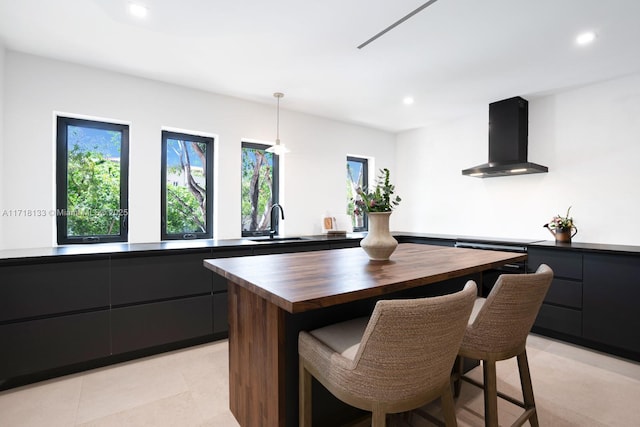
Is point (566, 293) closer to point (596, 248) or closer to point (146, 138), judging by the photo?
point (596, 248)

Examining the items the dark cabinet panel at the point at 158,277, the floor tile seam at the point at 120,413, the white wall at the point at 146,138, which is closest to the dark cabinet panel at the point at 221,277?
the dark cabinet panel at the point at 158,277

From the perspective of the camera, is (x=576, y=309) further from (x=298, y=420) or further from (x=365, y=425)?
(x=298, y=420)

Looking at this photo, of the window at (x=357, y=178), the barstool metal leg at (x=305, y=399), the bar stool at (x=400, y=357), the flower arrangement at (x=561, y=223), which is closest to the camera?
the bar stool at (x=400, y=357)

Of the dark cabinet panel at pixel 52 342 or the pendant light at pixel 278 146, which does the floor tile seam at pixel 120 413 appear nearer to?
the dark cabinet panel at pixel 52 342

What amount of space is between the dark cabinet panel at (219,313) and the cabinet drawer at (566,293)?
3.16 metres

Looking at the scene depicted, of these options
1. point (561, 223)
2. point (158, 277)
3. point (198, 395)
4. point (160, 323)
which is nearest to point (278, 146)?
point (158, 277)

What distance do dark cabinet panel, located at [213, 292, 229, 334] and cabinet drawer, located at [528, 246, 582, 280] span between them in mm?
3101

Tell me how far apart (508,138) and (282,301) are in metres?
3.84

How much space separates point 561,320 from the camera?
2.97 m

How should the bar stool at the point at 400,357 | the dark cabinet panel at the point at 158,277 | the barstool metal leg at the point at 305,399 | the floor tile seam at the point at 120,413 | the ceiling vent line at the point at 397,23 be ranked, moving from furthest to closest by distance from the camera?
the dark cabinet panel at the point at 158,277
the ceiling vent line at the point at 397,23
the floor tile seam at the point at 120,413
the barstool metal leg at the point at 305,399
the bar stool at the point at 400,357

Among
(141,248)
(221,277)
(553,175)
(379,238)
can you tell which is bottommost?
(221,277)

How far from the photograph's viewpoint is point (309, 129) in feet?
14.3

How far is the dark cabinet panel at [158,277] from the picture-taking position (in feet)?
8.08

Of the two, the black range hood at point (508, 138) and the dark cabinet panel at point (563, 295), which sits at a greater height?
the black range hood at point (508, 138)
